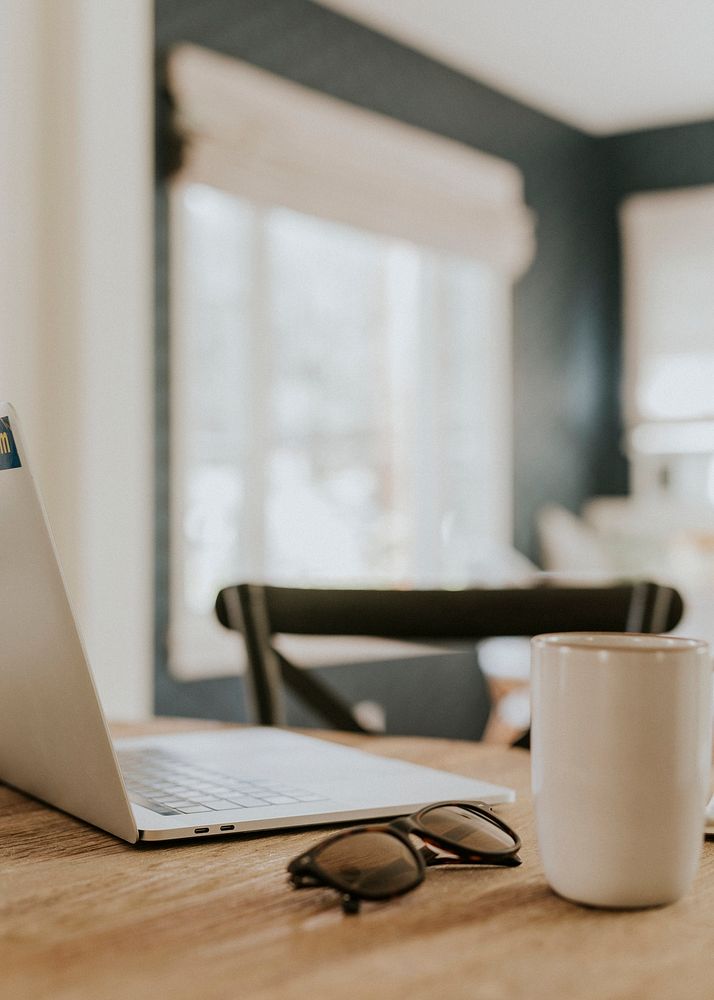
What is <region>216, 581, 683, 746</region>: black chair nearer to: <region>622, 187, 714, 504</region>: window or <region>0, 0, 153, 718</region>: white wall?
<region>0, 0, 153, 718</region>: white wall

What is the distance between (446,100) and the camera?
169 inches

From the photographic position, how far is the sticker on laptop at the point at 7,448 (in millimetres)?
655

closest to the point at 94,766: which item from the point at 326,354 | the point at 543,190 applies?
the point at 326,354

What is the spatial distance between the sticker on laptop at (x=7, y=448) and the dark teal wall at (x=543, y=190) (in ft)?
9.06

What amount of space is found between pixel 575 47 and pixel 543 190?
0.76m

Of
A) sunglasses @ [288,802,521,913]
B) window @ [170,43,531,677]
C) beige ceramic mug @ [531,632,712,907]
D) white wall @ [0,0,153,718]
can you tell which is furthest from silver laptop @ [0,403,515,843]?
window @ [170,43,531,677]

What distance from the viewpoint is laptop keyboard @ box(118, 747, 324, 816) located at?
29.5 inches

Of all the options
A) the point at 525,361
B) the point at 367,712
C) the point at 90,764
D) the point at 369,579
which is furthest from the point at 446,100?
the point at 90,764

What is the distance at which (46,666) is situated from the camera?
69 cm

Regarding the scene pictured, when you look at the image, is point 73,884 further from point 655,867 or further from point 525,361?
point 525,361

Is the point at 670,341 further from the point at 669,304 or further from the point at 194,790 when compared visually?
the point at 194,790

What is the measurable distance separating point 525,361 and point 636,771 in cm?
425

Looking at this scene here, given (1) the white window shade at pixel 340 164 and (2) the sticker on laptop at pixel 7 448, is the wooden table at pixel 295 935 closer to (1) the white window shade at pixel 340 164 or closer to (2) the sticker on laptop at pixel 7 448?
(2) the sticker on laptop at pixel 7 448

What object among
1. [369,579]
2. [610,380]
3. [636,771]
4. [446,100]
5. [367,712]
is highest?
[446,100]
